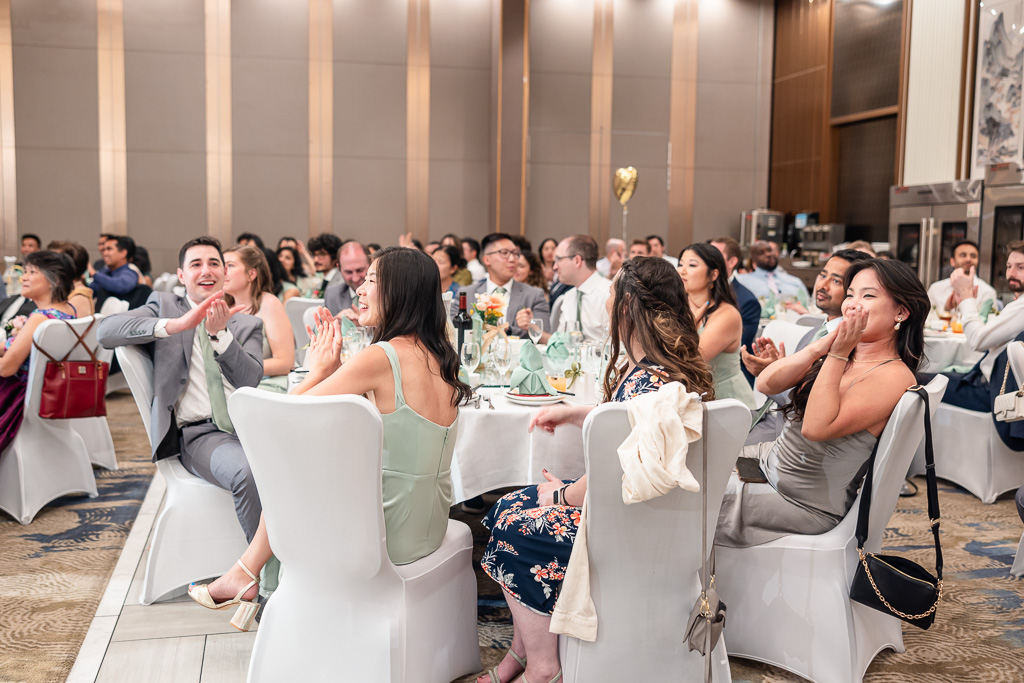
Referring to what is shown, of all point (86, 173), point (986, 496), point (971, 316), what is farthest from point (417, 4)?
point (986, 496)

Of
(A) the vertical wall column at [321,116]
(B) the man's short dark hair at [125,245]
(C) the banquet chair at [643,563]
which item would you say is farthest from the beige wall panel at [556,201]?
(C) the banquet chair at [643,563]

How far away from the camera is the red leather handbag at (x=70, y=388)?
418 centimetres

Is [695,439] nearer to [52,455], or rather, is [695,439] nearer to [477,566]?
[477,566]

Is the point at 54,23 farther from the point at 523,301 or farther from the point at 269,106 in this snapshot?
the point at 523,301

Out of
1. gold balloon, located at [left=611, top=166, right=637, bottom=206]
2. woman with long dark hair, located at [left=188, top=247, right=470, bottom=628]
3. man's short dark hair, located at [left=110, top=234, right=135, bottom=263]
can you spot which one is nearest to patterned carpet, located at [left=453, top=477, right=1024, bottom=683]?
woman with long dark hair, located at [left=188, top=247, right=470, bottom=628]

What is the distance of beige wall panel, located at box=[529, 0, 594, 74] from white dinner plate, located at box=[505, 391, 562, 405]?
8635 millimetres

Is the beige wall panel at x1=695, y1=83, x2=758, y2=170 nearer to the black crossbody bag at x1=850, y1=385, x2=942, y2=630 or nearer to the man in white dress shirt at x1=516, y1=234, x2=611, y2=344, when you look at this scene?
the man in white dress shirt at x1=516, y1=234, x2=611, y2=344

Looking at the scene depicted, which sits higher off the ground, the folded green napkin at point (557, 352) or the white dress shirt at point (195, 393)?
the folded green napkin at point (557, 352)

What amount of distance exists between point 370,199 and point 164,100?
9.33 ft

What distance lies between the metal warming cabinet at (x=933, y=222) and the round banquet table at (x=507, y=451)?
21.2 ft

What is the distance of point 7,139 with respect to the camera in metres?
10.7

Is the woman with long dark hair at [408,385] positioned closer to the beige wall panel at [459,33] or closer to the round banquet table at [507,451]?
the round banquet table at [507,451]

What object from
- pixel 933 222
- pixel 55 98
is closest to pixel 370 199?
pixel 55 98

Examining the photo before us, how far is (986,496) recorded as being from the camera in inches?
189
